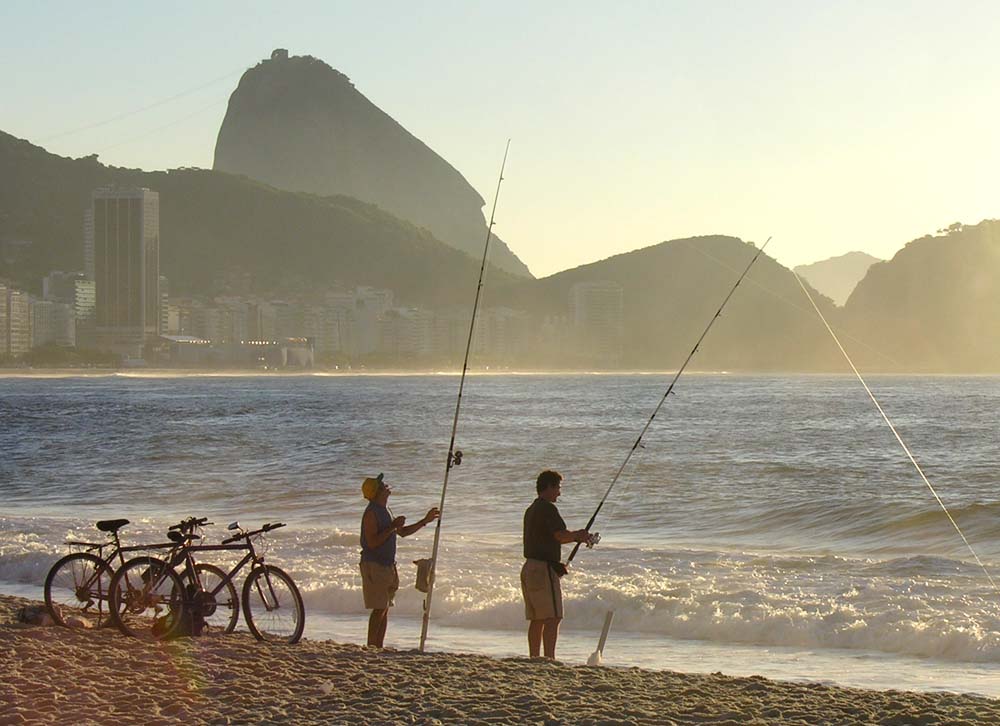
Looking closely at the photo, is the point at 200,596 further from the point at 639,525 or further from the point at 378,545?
the point at 639,525

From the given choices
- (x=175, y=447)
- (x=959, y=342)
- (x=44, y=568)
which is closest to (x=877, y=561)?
(x=44, y=568)

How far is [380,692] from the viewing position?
7.25 metres

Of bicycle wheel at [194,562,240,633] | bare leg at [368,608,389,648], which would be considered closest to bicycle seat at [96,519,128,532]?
bicycle wheel at [194,562,240,633]

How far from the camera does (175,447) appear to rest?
39.3m

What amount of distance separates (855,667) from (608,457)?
27.3m

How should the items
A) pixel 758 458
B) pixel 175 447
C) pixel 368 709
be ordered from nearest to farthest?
pixel 368 709, pixel 758 458, pixel 175 447

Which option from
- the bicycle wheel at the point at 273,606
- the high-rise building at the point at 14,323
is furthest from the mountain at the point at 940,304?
the bicycle wheel at the point at 273,606

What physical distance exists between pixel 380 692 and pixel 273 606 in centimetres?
195

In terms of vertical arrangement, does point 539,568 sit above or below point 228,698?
above

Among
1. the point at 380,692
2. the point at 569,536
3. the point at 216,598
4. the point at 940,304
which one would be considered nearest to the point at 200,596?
the point at 216,598

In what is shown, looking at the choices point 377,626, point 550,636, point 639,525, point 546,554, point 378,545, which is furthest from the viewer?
point 639,525

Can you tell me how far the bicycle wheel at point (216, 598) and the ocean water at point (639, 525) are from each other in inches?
61.6

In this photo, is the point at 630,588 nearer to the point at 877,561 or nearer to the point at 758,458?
the point at 877,561

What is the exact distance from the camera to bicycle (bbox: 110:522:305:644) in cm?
893
